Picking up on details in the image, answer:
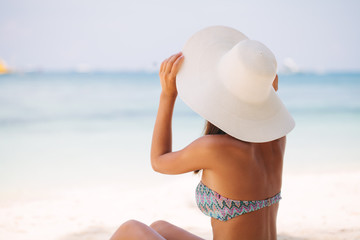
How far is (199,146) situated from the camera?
1270 mm

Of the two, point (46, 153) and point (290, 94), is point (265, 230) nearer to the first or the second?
point (46, 153)

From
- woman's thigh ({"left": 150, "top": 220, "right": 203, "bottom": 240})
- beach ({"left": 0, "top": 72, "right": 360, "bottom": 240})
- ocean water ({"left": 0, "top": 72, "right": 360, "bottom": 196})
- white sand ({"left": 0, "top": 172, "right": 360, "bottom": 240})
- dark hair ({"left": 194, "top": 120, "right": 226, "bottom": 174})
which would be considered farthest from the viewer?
ocean water ({"left": 0, "top": 72, "right": 360, "bottom": 196})

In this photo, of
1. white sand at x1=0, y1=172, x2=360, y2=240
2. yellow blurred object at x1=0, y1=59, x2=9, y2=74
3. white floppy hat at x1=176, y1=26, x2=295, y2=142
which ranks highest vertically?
white floppy hat at x1=176, y1=26, x2=295, y2=142

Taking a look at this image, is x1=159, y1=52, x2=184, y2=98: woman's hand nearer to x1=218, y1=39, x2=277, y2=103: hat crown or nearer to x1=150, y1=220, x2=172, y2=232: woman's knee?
x1=218, y1=39, x2=277, y2=103: hat crown

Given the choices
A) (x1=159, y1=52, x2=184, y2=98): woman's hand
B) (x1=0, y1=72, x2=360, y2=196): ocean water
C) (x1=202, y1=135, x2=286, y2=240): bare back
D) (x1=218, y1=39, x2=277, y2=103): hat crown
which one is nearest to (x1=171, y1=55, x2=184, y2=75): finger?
(x1=159, y1=52, x2=184, y2=98): woman's hand

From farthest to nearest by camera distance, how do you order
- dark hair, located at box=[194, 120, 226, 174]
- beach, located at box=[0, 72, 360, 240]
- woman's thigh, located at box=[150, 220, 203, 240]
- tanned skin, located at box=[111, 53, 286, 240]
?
beach, located at box=[0, 72, 360, 240]
woman's thigh, located at box=[150, 220, 203, 240]
dark hair, located at box=[194, 120, 226, 174]
tanned skin, located at box=[111, 53, 286, 240]

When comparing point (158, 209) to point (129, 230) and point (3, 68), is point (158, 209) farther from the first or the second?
point (3, 68)

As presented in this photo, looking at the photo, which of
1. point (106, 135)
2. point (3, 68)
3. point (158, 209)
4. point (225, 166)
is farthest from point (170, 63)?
point (3, 68)

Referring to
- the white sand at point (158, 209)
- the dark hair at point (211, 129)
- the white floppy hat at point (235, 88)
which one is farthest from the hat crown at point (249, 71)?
the white sand at point (158, 209)

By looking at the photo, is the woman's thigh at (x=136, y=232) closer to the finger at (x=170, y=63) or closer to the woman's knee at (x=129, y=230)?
the woman's knee at (x=129, y=230)

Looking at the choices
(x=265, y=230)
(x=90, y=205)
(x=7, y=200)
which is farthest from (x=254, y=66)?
(x=7, y=200)

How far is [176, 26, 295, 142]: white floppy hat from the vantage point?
1284 mm

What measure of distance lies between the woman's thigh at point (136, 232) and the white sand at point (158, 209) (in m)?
1.53

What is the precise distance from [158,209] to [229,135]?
2.48 metres
